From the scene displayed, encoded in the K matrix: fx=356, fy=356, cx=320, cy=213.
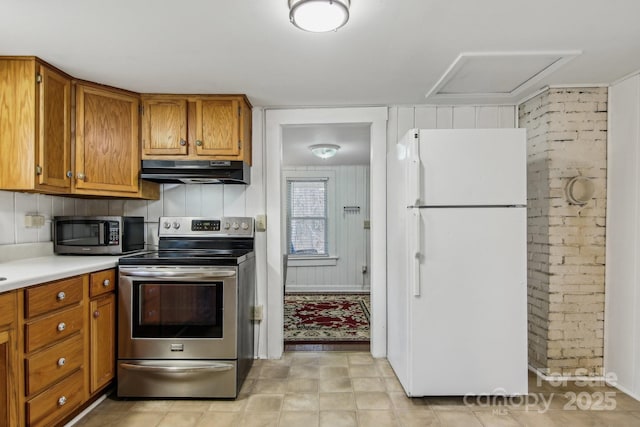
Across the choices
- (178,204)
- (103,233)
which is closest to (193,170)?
(178,204)

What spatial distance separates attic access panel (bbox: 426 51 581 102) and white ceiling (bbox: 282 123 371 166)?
76 cm

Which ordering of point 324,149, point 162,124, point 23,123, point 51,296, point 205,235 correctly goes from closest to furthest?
point 51,296, point 23,123, point 162,124, point 205,235, point 324,149

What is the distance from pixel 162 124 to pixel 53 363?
5.42 feet

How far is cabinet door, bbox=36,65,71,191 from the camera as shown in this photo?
6.85ft

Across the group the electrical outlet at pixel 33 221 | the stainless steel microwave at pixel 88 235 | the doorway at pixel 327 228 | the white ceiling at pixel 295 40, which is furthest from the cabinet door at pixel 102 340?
the doorway at pixel 327 228

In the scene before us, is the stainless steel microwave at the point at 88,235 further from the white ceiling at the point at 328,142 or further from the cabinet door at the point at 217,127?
the white ceiling at the point at 328,142

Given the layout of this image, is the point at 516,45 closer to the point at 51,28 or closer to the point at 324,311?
the point at 51,28

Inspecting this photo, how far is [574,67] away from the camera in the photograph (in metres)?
2.21

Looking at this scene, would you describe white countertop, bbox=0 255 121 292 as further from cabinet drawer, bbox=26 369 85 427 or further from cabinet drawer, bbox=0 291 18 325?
cabinet drawer, bbox=26 369 85 427

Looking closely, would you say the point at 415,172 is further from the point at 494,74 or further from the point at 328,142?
the point at 328,142

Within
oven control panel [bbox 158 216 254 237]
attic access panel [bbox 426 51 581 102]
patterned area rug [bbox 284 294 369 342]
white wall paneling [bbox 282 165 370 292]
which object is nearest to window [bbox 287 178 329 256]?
white wall paneling [bbox 282 165 370 292]

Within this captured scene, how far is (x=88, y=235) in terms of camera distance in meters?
2.54

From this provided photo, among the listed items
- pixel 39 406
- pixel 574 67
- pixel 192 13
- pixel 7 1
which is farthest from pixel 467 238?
pixel 7 1

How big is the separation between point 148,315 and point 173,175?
100 centimetres
